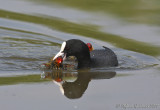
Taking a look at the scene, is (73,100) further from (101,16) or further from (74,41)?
(101,16)

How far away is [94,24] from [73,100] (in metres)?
4.96

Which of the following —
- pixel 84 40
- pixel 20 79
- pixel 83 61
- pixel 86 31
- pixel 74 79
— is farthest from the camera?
pixel 86 31

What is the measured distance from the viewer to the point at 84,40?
31.5ft

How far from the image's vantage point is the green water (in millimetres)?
5875

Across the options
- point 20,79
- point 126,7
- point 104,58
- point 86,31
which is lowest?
point 20,79

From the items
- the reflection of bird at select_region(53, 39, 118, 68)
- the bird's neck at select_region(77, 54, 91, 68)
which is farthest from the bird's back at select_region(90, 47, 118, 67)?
the bird's neck at select_region(77, 54, 91, 68)

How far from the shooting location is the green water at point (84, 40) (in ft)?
19.3

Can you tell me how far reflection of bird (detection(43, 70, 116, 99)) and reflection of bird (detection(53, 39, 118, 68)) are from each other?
0.38 meters

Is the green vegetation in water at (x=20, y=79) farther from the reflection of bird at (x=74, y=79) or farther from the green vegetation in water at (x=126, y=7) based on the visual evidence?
the green vegetation in water at (x=126, y=7)

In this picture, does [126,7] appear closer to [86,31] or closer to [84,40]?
[86,31]

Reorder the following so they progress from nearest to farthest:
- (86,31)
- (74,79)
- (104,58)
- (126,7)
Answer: (74,79) < (104,58) < (86,31) < (126,7)

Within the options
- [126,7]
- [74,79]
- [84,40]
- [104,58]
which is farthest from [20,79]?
[126,7]

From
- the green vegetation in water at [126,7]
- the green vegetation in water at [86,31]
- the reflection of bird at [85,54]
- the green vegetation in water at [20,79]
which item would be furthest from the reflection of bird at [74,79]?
the green vegetation in water at [126,7]

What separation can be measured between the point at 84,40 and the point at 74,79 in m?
2.75
